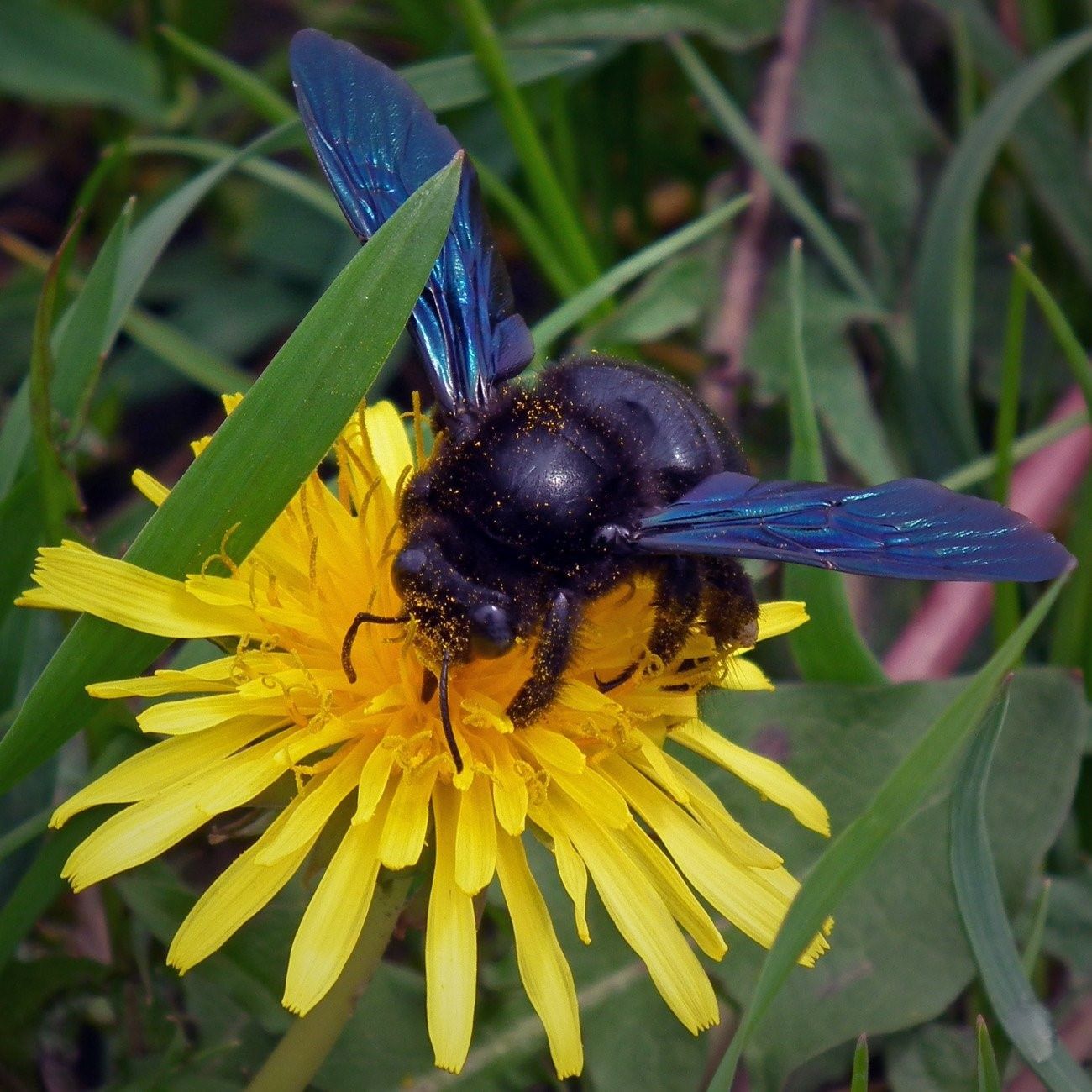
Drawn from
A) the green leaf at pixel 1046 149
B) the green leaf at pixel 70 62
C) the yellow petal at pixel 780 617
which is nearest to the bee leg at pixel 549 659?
the yellow petal at pixel 780 617

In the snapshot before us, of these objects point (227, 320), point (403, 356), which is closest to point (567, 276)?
point (403, 356)

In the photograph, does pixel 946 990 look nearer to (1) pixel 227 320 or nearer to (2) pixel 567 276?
(2) pixel 567 276

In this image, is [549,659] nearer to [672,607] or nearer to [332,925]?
[672,607]

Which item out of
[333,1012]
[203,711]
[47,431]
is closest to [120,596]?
[203,711]

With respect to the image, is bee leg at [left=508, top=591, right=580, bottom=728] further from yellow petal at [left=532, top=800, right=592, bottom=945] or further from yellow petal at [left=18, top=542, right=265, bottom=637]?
yellow petal at [left=18, top=542, right=265, bottom=637]

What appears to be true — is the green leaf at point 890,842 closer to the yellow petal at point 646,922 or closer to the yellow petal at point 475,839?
the yellow petal at point 646,922

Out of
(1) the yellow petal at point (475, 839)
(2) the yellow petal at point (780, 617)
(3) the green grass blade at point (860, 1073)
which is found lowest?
(3) the green grass blade at point (860, 1073)

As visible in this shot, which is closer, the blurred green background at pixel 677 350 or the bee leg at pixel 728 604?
the bee leg at pixel 728 604
